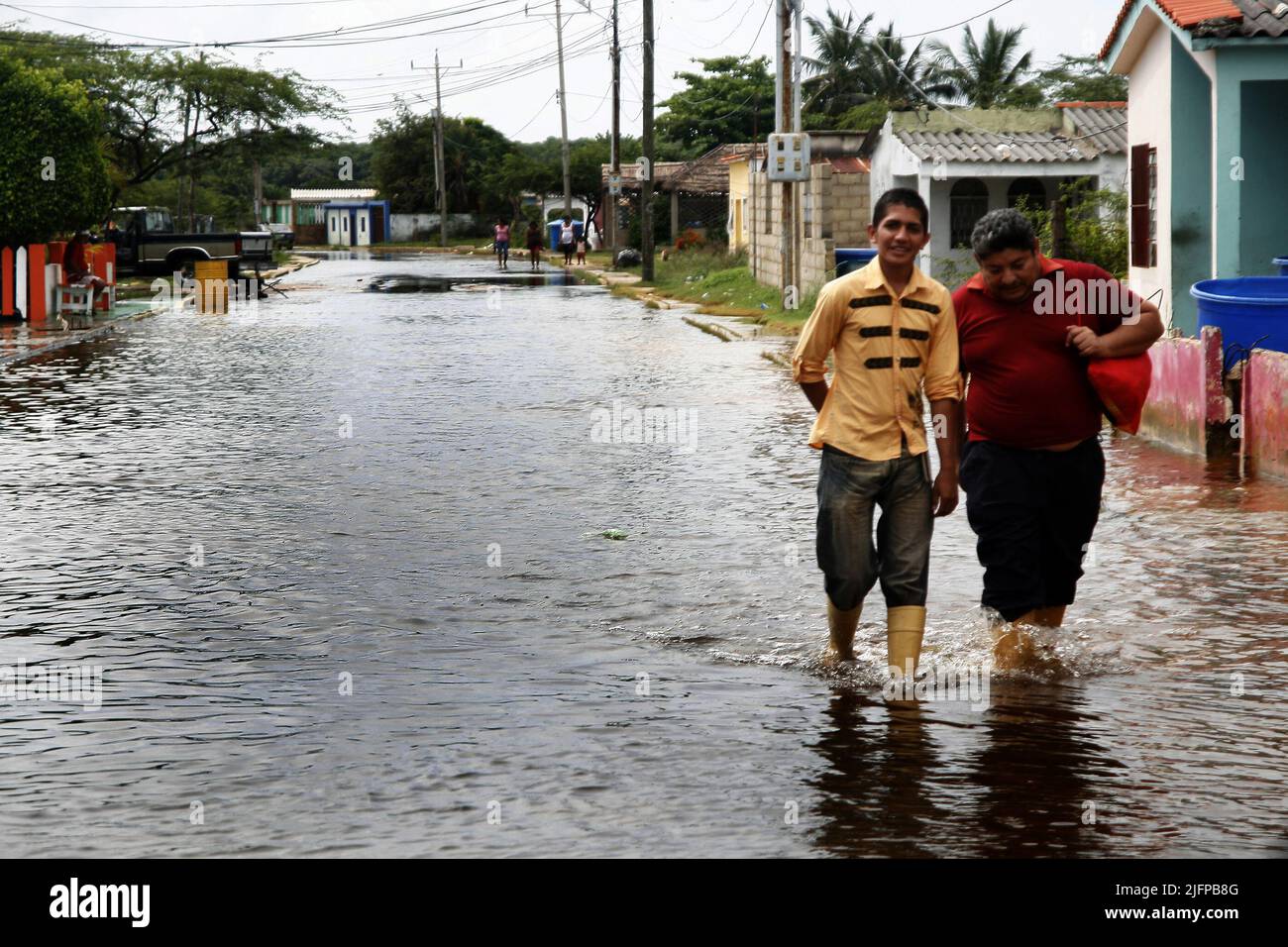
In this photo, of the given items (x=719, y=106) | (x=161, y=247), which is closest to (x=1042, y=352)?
(x=161, y=247)

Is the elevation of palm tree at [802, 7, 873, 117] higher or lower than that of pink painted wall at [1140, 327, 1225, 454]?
higher

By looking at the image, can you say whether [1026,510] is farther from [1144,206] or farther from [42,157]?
[42,157]

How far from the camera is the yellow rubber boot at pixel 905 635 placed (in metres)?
6.43

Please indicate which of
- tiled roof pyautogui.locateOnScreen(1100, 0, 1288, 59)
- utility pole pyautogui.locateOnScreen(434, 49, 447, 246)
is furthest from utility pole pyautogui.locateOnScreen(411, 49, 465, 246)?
tiled roof pyautogui.locateOnScreen(1100, 0, 1288, 59)

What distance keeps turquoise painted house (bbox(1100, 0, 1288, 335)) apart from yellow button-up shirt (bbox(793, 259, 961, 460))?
10519 millimetres

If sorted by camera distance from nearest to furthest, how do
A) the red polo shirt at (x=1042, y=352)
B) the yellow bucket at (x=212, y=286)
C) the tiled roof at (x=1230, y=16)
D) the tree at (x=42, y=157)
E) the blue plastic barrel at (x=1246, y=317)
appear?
the red polo shirt at (x=1042, y=352) → the blue plastic barrel at (x=1246, y=317) → the tiled roof at (x=1230, y=16) → the tree at (x=42, y=157) → the yellow bucket at (x=212, y=286)

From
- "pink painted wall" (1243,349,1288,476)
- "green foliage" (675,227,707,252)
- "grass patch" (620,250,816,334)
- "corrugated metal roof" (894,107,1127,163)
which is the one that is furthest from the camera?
"green foliage" (675,227,707,252)

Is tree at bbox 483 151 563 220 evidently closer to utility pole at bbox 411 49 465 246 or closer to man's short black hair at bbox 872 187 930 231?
utility pole at bbox 411 49 465 246

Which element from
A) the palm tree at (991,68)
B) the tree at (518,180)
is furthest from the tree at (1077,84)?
the tree at (518,180)

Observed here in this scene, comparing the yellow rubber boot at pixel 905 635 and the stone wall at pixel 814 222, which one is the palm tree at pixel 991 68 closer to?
the stone wall at pixel 814 222

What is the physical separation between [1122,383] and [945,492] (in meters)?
0.74

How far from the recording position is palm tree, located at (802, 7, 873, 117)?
2643 inches

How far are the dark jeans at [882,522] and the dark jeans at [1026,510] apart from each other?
25 centimetres

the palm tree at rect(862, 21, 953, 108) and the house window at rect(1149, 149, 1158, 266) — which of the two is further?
the palm tree at rect(862, 21, 953, 108)
